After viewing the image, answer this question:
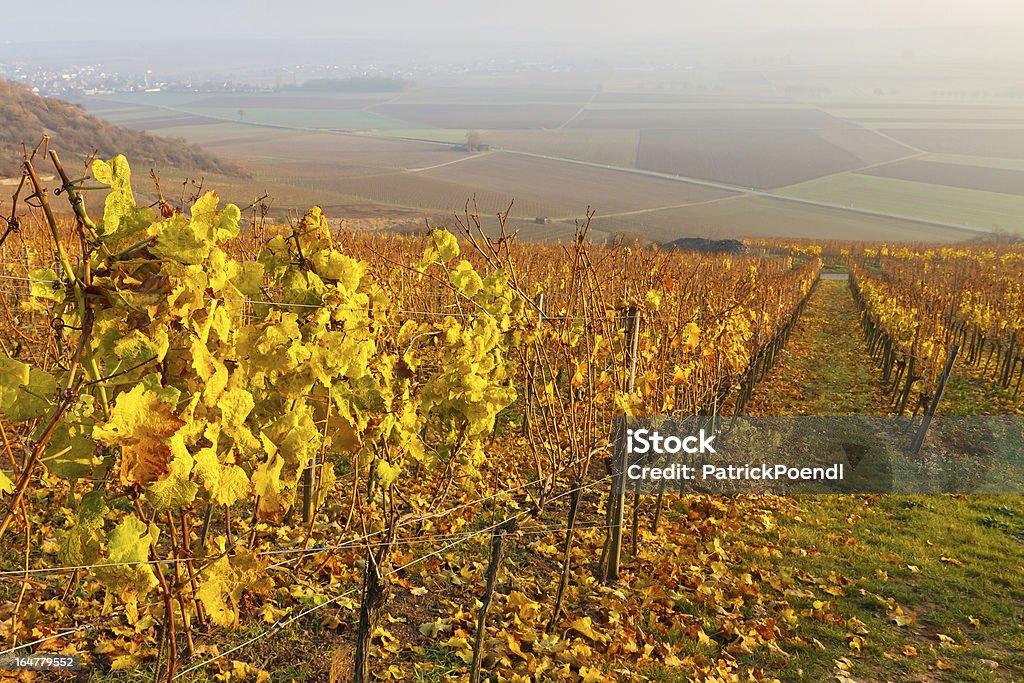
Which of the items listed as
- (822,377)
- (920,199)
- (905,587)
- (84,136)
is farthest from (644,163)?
(905,587)

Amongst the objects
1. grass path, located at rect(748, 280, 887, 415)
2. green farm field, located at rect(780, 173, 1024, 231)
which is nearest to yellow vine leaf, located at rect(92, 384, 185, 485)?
grass path, located at rect(748, 280, 887, 415)

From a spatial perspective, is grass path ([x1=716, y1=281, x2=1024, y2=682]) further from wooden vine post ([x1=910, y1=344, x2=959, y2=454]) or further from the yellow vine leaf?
the yellow vine leaf

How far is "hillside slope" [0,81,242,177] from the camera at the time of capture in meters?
64.0

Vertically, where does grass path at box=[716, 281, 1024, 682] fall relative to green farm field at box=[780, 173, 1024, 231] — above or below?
below

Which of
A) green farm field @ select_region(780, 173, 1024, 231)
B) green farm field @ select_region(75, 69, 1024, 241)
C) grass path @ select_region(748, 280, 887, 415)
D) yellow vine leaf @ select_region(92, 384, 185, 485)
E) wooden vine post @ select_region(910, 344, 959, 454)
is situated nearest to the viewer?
yellow vine leaf @ select_region(92, 384, 185, 485)

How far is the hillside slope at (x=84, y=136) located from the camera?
210 feet

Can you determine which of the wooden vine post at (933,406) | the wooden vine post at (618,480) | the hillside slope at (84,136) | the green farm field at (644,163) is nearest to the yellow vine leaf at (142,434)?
the wooden vine post at (618,480)

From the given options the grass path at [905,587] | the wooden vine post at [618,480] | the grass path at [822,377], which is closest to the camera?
the grass path at [905,587]

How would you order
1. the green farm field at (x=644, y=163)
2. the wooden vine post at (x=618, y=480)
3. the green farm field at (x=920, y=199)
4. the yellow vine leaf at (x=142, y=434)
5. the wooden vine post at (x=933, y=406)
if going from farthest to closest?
the green farm field at (x=920, y=199) < the green farm field at (x=644, y=163) < the wooden vine post at (x=933, y=406) < the wooden vine post at (x=618, y=480) < the yellow vine leaf at (x=142, y=434)

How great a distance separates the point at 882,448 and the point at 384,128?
13887cm

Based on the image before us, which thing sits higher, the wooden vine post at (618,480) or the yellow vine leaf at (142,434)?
the yellow vine leaf at (142,434)

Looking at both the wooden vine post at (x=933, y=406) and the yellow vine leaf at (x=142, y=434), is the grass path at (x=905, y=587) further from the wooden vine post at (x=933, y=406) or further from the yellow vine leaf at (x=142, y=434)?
the yellow vine leaf at (x=142, y=434)

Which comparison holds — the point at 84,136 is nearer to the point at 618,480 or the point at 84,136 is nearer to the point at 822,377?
the point at 822,377

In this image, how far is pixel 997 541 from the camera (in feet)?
19.5
